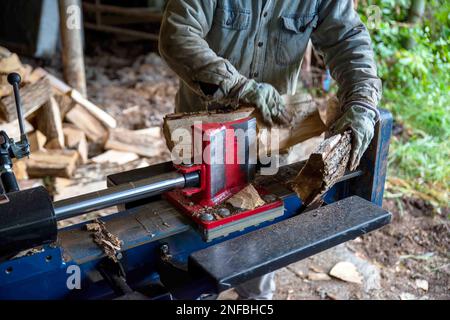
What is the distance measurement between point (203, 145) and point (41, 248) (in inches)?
21.3

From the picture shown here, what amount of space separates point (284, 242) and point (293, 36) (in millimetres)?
1187

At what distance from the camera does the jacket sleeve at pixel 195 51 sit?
1754 millimetres

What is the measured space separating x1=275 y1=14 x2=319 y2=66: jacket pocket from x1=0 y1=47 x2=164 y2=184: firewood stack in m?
2.39

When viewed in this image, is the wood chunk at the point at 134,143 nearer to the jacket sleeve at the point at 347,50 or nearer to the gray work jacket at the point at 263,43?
the gray work jacket at the point at 263,43

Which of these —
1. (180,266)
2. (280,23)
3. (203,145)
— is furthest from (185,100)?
(180,266)

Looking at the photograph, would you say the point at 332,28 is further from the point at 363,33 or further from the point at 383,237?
the point at 383,237

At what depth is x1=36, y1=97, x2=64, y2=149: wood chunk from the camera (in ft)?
13.8

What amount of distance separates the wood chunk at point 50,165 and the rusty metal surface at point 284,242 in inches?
114

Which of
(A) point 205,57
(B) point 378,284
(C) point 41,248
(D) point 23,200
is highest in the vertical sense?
(A) point 205,57

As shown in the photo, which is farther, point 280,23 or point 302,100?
point 280,23

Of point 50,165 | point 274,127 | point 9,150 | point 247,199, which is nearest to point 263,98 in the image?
point 274,127

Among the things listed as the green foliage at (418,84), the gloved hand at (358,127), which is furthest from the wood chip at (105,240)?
the green foliage at (418,84)

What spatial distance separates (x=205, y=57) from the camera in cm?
182

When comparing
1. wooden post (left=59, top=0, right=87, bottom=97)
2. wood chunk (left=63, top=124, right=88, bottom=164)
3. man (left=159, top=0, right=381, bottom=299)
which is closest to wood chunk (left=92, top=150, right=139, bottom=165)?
wood chunk (left=63, top=124, right=88, bottom=164)
